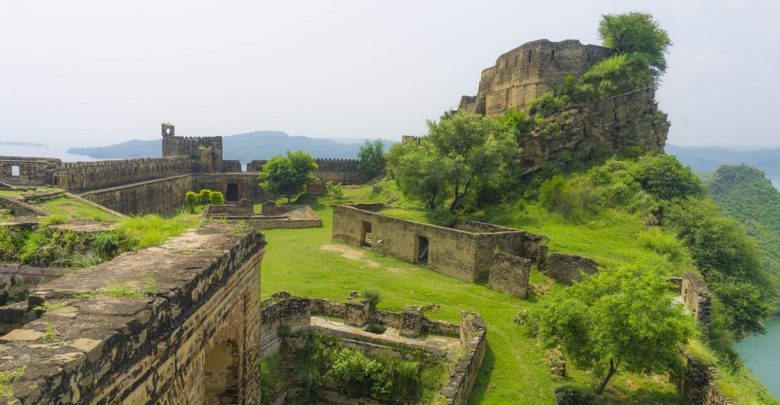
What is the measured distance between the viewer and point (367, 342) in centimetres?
1348

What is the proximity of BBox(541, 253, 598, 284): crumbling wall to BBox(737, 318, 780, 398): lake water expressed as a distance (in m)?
13.2

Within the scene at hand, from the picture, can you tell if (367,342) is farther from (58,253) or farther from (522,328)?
(58,253)

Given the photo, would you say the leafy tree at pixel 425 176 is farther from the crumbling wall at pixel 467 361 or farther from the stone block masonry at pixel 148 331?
the stone block masonry at pixel 148 331

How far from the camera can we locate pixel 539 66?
31906 millimetres

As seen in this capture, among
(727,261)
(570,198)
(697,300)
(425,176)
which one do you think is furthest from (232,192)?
(697,300)

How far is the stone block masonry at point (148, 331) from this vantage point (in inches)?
142

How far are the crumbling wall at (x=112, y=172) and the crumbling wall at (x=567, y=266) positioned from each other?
25.8 m

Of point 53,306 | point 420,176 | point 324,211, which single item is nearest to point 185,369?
point 53,306

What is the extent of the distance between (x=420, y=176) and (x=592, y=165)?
988 centimetres

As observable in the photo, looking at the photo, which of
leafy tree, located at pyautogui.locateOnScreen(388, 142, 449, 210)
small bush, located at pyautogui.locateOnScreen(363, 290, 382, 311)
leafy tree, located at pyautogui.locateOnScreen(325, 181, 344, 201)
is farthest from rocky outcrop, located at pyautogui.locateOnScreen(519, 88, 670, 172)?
leafy tree, located at pyautogui.locateOnScreen(325, 181, 344, 201)

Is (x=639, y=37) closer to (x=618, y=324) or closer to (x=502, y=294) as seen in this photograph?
(x=502, y=294)

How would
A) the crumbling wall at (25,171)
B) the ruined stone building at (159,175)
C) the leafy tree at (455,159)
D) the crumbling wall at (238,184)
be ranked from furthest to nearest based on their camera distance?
the crumbling wall at (238,184)
the ruined stone building at (159,175)
the crumbling wall at (25,171)
the leafy tree at (455,159)

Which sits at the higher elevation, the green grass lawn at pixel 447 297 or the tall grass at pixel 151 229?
the tall grass at pixel 151 229

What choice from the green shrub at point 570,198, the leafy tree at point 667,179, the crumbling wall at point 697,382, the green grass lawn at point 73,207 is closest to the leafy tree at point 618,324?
the crumbling wall at point 697,382
